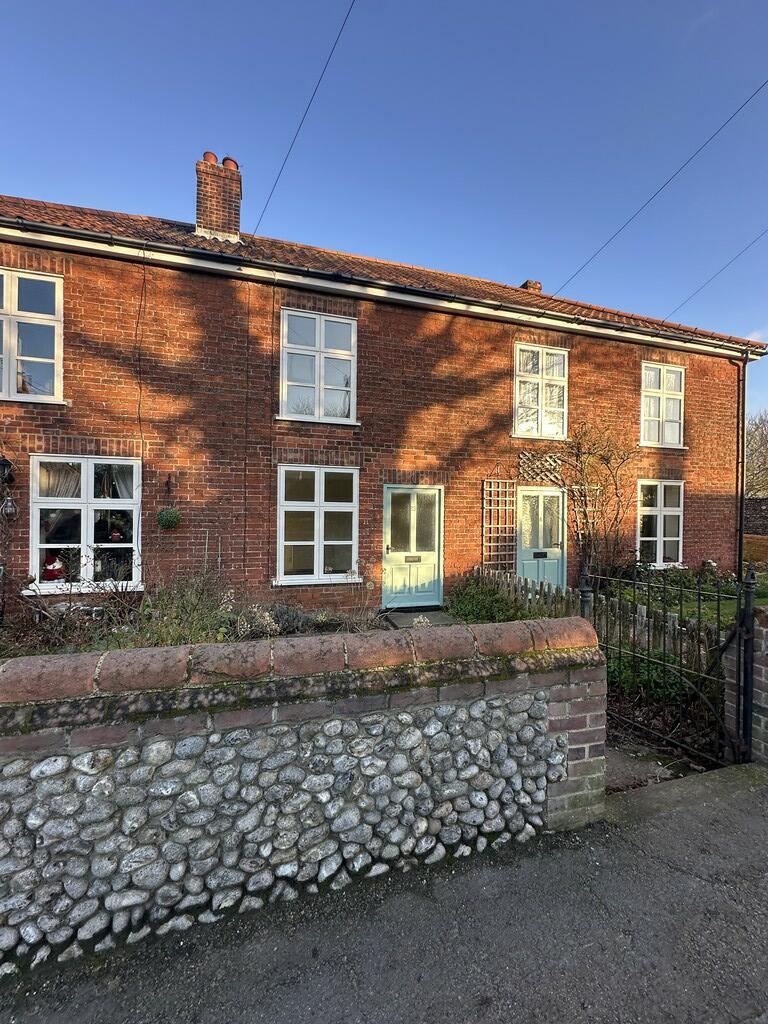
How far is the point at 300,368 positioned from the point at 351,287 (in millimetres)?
1664

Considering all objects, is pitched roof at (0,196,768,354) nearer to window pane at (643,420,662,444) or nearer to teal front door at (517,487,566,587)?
window pane at (643,420,662,444)

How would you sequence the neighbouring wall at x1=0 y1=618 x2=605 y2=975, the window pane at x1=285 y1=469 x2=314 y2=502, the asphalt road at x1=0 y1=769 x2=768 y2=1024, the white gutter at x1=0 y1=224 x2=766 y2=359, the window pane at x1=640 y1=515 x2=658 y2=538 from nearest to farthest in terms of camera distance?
the asphalt road at x1=0 y1=769 x2=768 y2=1024 < the neighbouring wall at x1=0 y1=618 x2=605 y2=975 < the white gutter at x1=0 y1=224 x2=766 y2=359 < the window pane at x1=285 y1=469 x2=314 y2=502 < the window pane at x1=640 y1=515 x2=658 y2=538

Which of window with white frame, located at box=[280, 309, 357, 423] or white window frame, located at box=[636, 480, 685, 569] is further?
white window frame, located at box=[636, 480, 685, 569]

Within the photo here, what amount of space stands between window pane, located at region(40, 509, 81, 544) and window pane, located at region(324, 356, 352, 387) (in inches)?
177

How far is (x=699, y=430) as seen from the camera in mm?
11000

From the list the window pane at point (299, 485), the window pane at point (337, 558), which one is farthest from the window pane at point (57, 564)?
the window pane at point (337, 558)

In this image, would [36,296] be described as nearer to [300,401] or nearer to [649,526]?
[300,401]

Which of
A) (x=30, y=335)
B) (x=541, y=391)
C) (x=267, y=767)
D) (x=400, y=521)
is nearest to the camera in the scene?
(x=267, y=767)

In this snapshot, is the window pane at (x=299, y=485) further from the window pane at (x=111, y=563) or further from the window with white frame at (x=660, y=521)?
the window with white frame at (x=660, y=521)

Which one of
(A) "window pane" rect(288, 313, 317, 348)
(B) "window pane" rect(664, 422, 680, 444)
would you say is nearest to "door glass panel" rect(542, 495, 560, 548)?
(B) "window pane" rect(664, 422, 680, 444)

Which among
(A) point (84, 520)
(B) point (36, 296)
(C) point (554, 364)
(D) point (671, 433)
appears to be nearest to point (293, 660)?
(A) point (84, 520)

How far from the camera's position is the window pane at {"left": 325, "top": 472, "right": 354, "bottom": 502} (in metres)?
8.16

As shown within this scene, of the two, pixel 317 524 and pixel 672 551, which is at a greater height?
pixel 317 524

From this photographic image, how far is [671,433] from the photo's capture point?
10766 millimetres
